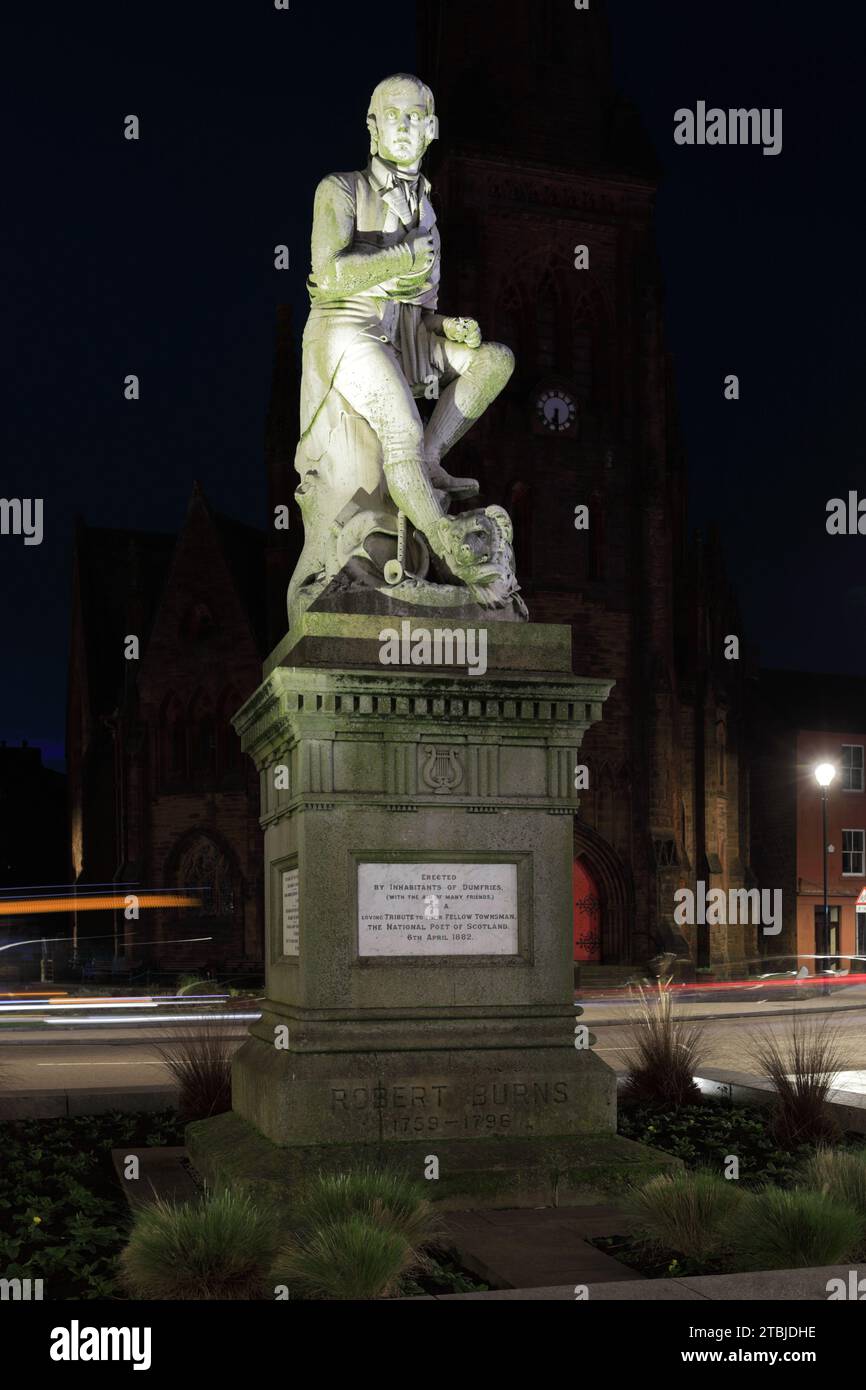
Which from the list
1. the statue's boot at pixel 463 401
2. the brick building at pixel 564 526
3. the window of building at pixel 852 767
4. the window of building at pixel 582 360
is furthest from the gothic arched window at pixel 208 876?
the statue's boot at pixel 463 401

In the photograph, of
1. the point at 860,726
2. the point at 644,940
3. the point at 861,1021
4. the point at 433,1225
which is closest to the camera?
the point at 433,1225

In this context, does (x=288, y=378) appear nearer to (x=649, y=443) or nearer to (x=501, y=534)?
(x=649, y=443)

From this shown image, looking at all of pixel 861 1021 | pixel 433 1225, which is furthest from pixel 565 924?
pixel 861 1021

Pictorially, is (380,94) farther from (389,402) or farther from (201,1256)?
(201,1256)

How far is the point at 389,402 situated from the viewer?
27.8 feet

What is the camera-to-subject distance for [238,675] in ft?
157

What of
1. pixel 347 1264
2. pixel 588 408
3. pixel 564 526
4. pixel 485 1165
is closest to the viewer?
pixel 347 1264

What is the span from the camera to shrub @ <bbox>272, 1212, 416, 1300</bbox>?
5.70 meters

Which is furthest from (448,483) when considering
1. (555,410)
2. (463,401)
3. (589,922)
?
(555,410)

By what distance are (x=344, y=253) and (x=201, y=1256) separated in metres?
5.22

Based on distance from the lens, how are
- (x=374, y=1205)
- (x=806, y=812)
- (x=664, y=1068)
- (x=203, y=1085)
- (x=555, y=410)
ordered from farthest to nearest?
(x=806, y=812) → (x=555, y=410) → (x=664, y=1068) → (x=203, y=1085) → (x=374, y=1205)

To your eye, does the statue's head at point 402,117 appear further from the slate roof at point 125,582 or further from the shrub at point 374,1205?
Answer: the slate roof at point 125,582
